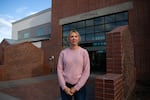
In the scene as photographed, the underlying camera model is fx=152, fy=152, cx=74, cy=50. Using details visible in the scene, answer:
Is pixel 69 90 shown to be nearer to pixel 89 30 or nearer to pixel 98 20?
pixel 98 20

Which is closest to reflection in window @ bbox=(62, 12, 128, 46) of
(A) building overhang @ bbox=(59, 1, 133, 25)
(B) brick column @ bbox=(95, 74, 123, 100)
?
(A) building overhang @ bbox=(59, 1, 133, 25)

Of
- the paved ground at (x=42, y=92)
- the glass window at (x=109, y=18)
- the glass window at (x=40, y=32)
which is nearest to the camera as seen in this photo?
the paved ground at (x=42, y=92)

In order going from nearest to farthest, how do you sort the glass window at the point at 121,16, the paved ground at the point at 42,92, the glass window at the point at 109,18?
the paved ground at the point at 42,92, the glass window at the point at 121,16, the glass window at the point at 109,18

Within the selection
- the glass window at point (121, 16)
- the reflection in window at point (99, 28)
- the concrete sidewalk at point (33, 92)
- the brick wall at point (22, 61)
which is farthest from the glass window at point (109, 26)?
the concrete sidewalk at point (33, 92)

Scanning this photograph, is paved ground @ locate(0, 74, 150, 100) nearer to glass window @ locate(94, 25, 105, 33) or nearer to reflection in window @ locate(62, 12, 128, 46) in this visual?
reflection in window @ locate(62, 12, 128, 46)

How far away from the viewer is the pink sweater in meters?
2.56

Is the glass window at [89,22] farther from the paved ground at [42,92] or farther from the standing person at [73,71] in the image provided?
the standing person at [73,71]

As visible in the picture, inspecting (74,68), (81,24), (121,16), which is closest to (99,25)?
(81,24)

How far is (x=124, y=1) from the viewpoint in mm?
Answer: 13055

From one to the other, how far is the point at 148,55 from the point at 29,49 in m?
9.79

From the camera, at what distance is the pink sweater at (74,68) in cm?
256

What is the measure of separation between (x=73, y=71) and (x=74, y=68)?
0.17 ft

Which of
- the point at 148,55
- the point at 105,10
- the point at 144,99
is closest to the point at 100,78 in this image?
the point at 144,99

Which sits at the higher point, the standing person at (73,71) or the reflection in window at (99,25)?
the reflection in window at (99,25)
